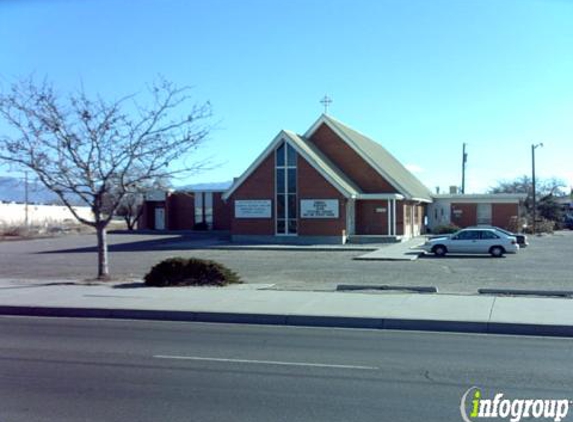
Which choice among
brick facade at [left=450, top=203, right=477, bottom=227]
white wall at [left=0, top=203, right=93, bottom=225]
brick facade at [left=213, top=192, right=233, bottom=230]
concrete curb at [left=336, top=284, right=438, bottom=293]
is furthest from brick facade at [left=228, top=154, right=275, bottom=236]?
white wall at [left=0, top=203, right=93, bottom=225]

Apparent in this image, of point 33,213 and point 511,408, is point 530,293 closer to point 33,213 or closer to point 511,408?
point 511,408

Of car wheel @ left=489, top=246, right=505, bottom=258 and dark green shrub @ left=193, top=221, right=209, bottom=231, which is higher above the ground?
dark green shrub @ left=193, top=221, right=209, bottom=231

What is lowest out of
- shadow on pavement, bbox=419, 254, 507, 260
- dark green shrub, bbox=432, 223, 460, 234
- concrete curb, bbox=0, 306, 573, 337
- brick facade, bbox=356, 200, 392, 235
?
shadow on pavement, bbox=419, 254, 507, 260

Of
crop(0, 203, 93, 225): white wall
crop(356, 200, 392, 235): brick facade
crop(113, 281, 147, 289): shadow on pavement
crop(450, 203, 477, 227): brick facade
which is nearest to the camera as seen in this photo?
crop(113, 281, 147, 289): shadow on pavement

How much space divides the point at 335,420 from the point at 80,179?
15.2 metres

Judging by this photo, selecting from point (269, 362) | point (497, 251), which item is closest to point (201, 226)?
point (497, 251)

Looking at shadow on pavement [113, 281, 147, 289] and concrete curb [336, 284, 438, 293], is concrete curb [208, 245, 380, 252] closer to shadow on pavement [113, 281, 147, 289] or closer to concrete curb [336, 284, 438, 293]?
shadow on pavement [113, 281, 147, 289]

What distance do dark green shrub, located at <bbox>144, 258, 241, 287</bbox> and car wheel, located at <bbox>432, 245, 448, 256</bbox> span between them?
1616 centimetres

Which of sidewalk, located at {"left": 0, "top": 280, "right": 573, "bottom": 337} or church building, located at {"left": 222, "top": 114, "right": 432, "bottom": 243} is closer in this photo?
sidewalk, located at {"left": 0, "top": 280, "right": 573, "bottom": 337}

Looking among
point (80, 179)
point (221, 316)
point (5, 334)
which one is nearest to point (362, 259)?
point (80, 179)

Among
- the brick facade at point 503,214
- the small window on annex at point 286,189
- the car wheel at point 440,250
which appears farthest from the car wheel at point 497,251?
the brick facade at point 503,214

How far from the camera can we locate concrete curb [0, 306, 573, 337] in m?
11.2

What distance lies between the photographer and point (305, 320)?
12305mm

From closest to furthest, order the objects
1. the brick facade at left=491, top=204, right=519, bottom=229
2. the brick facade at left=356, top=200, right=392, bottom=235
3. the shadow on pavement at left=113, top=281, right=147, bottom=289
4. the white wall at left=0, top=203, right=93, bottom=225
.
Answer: the shadow on pavement at left=113, top=281, right=147, bottom=289 < the brick facade at left=356, top=200, right=392, bottom=235 < the brick facade at left=491, top=204, right=519, bottom=229 < the white wall at left=0, top=203, right=93, bottom=225
